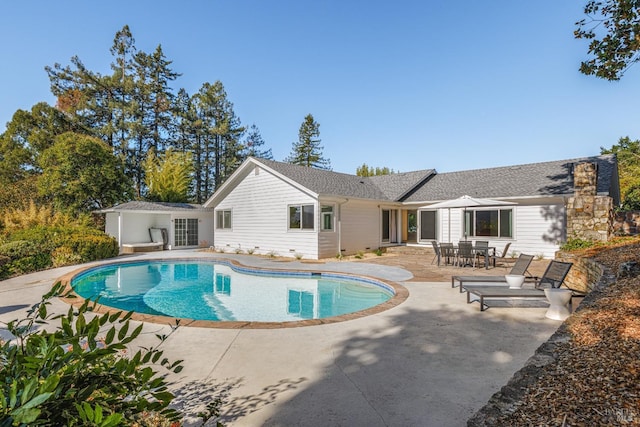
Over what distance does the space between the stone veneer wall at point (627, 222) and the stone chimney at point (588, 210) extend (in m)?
7.72

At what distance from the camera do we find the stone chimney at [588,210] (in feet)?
38.8

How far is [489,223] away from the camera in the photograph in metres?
16.0

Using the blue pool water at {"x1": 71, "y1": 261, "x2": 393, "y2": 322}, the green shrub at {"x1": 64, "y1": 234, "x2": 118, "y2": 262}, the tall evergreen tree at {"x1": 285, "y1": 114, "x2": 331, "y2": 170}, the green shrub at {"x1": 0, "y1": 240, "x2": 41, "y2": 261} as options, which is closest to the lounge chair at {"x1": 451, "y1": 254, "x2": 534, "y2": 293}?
the blue pool water at {"x1": 71, "y1": 261, "x2": 393, "y2": 322}

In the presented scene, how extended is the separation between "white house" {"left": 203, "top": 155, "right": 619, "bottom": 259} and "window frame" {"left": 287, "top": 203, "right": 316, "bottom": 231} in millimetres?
48

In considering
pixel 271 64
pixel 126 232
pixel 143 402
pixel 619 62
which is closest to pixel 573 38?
pixel 619 62

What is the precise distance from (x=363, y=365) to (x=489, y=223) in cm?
1411

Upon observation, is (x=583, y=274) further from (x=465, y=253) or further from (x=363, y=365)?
(x=363, y=365)

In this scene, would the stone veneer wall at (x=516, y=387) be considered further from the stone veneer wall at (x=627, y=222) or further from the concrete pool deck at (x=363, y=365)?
the stone veneer wall at (x=627, y=222)

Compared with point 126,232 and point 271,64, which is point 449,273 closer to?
point 271,64

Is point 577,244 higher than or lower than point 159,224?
lower

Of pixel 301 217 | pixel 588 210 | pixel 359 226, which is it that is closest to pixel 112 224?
pixel 301 217

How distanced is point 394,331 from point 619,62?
10358 millimetres

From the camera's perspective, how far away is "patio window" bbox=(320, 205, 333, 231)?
619 inches

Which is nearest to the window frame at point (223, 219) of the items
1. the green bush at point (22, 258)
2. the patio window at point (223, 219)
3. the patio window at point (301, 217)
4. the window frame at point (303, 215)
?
the patio window at point (223, 219)
